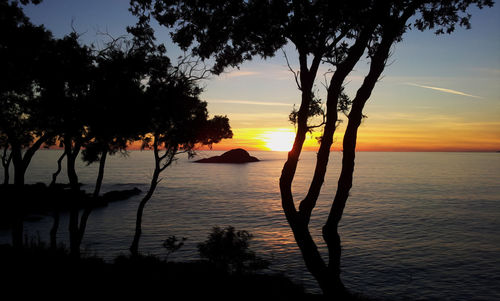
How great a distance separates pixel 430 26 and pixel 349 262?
1871cm

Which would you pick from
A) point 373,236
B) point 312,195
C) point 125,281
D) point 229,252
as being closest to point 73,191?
point 125,281

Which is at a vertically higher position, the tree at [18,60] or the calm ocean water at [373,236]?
the tree at [18,60]

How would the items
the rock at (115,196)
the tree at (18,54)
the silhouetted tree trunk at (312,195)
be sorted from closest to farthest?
the silhouetted tree trunk at (312,195), the tree at (18,54), the rock at (115,196)

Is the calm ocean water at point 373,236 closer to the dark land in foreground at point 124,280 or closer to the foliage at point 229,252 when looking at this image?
the foliage at point 229,252

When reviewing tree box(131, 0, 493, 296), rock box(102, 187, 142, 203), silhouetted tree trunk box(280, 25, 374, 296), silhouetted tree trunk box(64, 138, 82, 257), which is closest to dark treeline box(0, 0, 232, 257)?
silhouetted tree trunk box(64, 138, 82, 257)

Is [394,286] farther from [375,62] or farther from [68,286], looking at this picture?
[68,286]

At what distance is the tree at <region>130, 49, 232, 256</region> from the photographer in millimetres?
18453

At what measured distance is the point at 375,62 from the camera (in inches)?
396

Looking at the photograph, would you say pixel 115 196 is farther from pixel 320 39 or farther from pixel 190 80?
pixel 320 39

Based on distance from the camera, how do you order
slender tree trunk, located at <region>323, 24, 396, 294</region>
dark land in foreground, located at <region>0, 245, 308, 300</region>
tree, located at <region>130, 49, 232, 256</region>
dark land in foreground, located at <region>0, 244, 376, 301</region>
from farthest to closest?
tree, located at <region>130, 49, 232, 256</region> < dark land in foreground, located at <region>0, 245, 308, 300</region> < dark land in foreground, located at <region>0, 244, 376, 301</region> < slender tree trunk, located at <region>323, 24, 396, 294</region>

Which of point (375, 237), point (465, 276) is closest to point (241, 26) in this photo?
point (465, 276)

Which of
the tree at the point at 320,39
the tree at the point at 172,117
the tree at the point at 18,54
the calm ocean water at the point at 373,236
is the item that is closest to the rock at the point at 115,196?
the calm ocean water at the point at 373,236

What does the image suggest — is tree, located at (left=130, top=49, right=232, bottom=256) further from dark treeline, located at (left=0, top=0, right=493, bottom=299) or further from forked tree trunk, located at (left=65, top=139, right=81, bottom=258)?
forked tree trunk, located at (left=65, top=139, right=81, bottom=258)

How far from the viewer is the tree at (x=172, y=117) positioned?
1845cm
